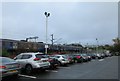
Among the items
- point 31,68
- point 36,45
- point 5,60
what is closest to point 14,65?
point 5,60

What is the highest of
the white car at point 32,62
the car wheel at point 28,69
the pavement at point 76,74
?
the white car at point 32,62

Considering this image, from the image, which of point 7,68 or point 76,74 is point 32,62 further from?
point 7,68

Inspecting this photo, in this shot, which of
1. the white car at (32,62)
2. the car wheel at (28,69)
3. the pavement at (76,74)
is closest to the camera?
the pavement at (76,74)

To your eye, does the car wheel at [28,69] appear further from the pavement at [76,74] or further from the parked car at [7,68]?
the parked car at [7,68]

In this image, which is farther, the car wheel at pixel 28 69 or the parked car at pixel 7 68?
the car wheel at pixel 28 69

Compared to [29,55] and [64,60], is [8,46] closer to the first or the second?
[64,60]

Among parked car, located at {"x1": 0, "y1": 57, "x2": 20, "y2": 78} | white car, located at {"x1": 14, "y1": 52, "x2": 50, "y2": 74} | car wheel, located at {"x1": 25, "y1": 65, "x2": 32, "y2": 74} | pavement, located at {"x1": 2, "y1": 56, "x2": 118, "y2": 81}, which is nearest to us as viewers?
parked car, located at {"x1": 0, "y1": 57, "x2": 20, "y2": 78}

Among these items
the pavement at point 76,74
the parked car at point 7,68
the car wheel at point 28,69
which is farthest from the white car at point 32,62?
the parked car at point 7,68

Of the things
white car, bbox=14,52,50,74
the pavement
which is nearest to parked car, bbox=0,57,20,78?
the pavement

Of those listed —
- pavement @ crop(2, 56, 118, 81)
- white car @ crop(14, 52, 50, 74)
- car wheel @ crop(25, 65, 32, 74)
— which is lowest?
pavement @ crop(2, 56, 118, 81)

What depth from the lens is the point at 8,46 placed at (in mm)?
49219

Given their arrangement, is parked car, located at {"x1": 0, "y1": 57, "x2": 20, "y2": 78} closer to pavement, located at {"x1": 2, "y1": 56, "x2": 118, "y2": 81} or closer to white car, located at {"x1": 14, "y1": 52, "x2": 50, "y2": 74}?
pavement, located at {"x1": 2, "y1": 56, "x2": 118, "y2": 81}

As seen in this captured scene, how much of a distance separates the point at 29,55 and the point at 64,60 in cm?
906

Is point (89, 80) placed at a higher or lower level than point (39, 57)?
lower
